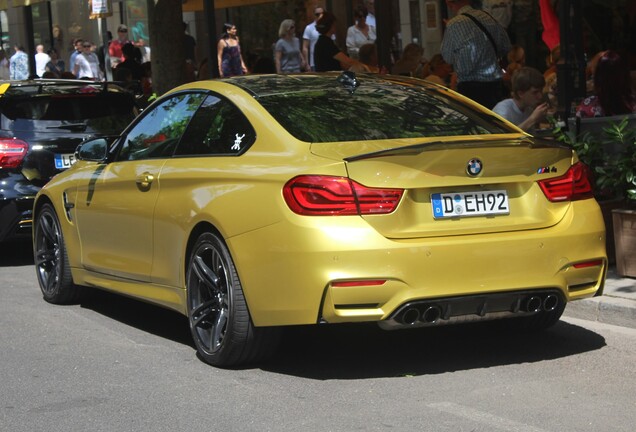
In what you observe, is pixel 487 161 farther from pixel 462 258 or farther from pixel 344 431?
pixel 344 431

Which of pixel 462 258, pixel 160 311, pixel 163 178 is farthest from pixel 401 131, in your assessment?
pixel 160 311

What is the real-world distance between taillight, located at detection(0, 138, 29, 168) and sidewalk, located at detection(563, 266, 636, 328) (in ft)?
17.7

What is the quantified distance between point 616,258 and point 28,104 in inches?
222

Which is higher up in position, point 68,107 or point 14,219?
point 68,107

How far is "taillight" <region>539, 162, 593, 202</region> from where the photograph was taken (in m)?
6.29

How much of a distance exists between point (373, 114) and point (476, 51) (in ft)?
Result: 16.0

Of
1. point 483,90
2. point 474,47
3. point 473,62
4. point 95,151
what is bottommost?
point 95,151

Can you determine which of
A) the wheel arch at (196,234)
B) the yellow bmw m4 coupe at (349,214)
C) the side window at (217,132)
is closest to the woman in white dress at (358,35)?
the yellow bmw m4 coupe at (349,214)

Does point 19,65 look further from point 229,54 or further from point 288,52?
point 288,52

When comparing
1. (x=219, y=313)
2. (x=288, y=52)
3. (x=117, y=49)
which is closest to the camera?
(x=219, y=313)

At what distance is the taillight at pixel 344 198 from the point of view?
5.86 meters

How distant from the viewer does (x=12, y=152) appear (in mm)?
11070

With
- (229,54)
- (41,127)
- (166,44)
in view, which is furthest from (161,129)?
(229,54)

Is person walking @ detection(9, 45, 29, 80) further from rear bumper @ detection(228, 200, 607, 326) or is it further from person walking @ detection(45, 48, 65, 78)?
rear bumper @ detection(228, 200, 607, 326)
